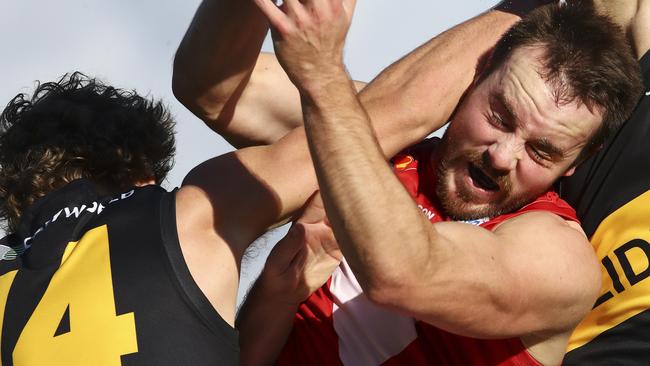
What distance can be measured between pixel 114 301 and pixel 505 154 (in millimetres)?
1299

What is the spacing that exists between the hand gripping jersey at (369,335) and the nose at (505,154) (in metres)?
0.17

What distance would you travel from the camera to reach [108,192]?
3250mm

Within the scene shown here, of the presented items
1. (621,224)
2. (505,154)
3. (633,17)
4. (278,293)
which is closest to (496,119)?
(505,154)

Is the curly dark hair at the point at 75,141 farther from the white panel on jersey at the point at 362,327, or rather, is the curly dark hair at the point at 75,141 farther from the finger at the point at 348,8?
the finger at the point at 348,8

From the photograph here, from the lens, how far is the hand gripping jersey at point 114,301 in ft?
8.87

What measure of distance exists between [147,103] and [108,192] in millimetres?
409

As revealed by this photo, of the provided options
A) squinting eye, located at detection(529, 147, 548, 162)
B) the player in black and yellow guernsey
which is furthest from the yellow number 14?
the player in black and yellow guernsey

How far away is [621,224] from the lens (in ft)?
11.3

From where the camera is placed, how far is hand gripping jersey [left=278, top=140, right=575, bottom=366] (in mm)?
3219

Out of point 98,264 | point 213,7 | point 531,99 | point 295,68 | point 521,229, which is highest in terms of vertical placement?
point 213,7

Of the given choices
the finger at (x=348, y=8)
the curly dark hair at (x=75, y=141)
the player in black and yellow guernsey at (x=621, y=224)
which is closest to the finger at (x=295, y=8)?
the finger at (x=348, y=8)

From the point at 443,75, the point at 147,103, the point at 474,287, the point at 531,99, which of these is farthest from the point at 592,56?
the point at 147,103

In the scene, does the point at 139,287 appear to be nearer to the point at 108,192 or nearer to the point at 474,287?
the point at 108,192

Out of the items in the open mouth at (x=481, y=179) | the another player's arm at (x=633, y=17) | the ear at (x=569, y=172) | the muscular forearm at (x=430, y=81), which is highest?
the muscular forearm at (x=430, y=81)
